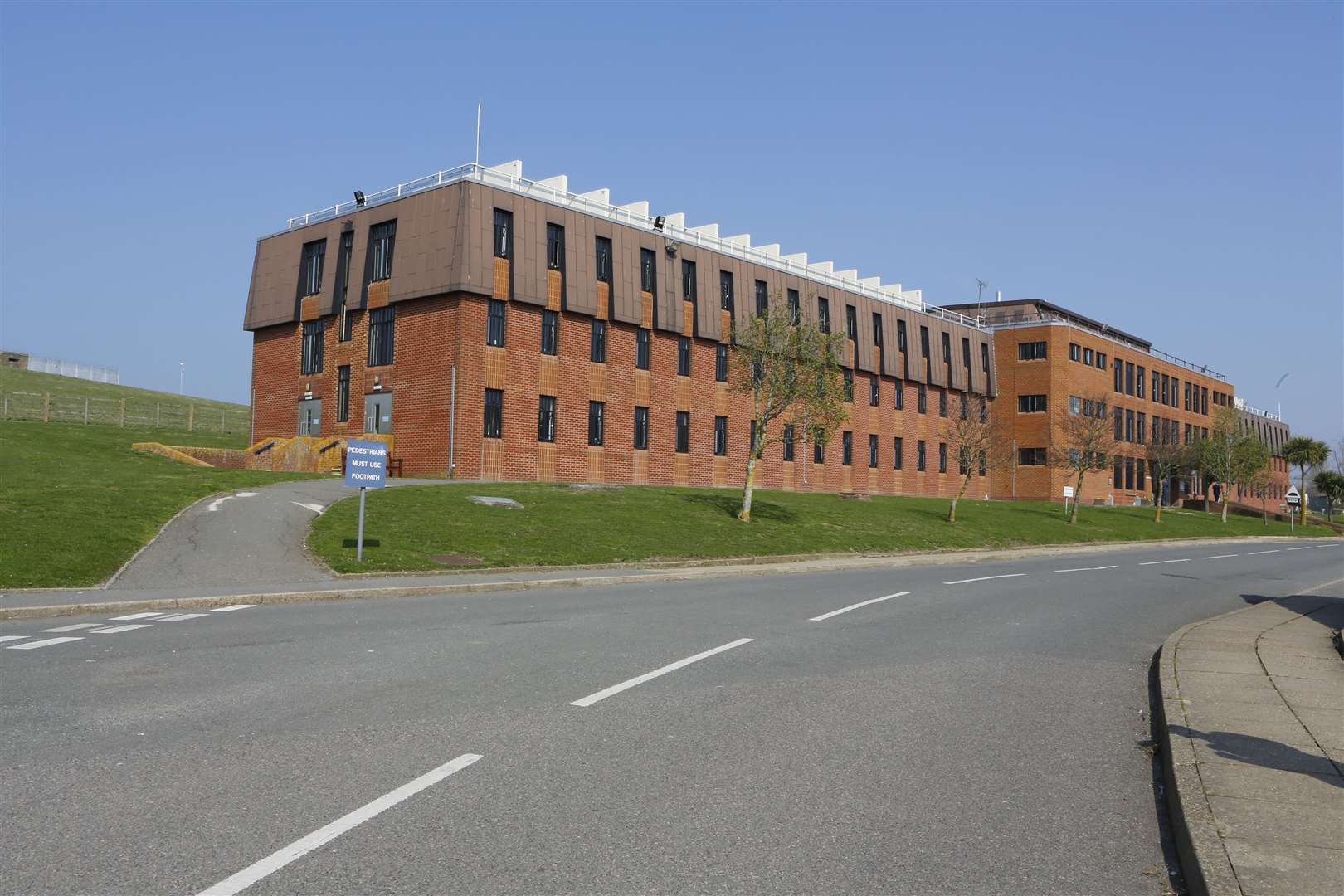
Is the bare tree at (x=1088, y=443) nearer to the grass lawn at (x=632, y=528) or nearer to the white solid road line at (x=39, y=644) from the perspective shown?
the grass lawn at (x=632, y=528)

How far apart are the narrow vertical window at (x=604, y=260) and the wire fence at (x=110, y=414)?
25.3 meters

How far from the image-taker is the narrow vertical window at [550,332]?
1722 inches

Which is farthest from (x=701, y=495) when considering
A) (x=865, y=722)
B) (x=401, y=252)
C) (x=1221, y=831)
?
(x=1221, y=831)

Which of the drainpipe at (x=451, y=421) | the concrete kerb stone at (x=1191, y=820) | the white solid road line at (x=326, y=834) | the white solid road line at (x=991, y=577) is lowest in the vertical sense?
the white solid road line at (x=991, y=577)

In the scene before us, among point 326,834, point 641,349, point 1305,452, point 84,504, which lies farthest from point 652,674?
point 1305,452

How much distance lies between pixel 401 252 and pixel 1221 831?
4132 centimetres

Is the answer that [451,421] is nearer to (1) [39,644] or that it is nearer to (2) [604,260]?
(2) [604,260]

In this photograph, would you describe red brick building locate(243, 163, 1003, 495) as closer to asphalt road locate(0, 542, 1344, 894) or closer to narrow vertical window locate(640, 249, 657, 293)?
narrow vertical window locate(640, 249, 657, 293)

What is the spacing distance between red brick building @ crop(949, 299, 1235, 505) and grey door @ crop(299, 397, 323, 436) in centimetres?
4199

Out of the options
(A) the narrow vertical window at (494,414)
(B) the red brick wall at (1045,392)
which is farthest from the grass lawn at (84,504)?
(B) the red brick wall at (1045,392)

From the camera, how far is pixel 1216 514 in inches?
3376

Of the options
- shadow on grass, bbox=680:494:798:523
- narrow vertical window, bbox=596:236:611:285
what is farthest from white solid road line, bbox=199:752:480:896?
narrow vertical window, bbox=596:236:611:285

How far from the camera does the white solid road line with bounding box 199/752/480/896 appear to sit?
4.28m

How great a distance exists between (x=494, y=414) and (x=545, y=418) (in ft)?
9.06
